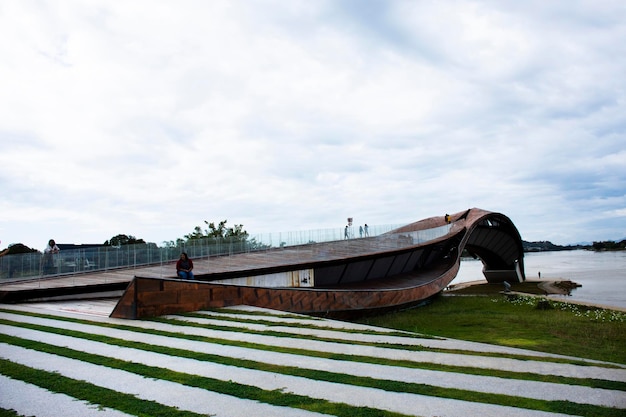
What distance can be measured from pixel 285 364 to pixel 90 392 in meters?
2.52

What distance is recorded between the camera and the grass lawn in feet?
40.2

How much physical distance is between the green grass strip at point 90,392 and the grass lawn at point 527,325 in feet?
27.0

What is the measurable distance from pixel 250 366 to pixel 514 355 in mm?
4086

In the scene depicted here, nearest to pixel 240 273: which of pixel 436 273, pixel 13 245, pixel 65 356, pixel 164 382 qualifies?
pixel 65 356

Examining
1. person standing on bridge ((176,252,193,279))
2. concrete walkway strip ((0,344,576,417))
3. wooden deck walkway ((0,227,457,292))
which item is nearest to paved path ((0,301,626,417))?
concrete walkway strip ((0,344,576,417))

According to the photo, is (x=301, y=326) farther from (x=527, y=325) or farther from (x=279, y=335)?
(x=527, y=325)

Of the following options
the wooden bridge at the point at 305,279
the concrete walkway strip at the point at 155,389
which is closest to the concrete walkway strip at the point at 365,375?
the concrete walkway strip at the point at 155,389

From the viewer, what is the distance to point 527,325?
16.6 m

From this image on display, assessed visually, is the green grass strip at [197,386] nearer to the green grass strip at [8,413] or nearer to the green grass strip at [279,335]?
the green grass strip at [8,413]

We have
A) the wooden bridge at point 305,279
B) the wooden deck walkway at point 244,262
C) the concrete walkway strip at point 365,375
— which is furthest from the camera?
the wooden deck walkway at point 244,262

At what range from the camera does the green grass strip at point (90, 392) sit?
4.73 m

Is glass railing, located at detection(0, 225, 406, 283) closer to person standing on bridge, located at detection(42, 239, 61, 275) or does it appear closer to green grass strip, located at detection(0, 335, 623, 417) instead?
person standing on bridge, located at detection(42, 239, 61, 275)

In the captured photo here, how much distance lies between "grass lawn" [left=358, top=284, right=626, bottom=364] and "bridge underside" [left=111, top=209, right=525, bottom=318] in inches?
68.6

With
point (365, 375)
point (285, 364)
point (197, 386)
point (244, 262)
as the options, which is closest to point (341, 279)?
point (244, 262)
